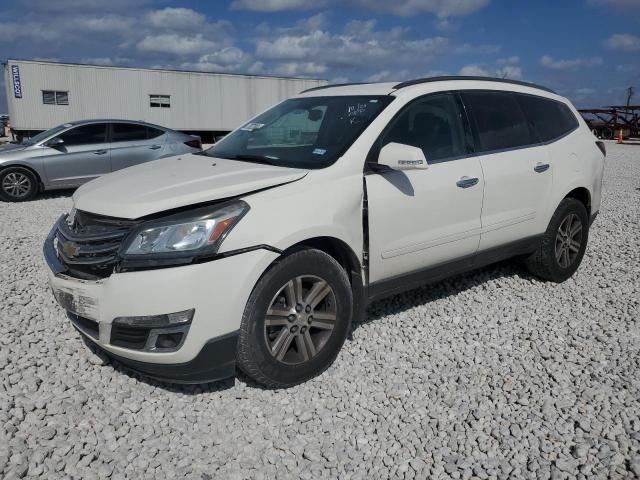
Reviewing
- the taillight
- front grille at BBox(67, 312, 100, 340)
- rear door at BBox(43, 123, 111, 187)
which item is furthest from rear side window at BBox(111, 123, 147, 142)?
front grille at BBox(67, 312, 100, 340)

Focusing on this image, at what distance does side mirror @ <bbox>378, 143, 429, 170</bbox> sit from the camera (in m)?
3.23

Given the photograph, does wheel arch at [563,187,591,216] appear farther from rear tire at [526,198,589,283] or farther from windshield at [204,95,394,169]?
windshield at [204,95,394,169]

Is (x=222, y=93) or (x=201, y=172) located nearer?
(x=201, y=172)

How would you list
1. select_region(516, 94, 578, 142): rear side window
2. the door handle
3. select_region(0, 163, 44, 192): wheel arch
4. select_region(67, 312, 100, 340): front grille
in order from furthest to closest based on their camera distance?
select_region(0, 163, 44, 192): wheel arch, select_region(516, 94, 578, 142): rear side window, the door handle, select_region(67, 312, 100, 340): front grille

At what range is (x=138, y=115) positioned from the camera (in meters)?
24.4

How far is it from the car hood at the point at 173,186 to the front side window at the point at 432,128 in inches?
34.0

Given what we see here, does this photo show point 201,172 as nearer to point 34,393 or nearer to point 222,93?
point 34,393

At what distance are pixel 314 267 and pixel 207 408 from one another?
1006mm

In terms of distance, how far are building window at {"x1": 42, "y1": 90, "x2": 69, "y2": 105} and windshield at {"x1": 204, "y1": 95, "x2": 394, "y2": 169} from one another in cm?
2131

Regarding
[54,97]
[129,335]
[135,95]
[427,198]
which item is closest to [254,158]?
[427,198]

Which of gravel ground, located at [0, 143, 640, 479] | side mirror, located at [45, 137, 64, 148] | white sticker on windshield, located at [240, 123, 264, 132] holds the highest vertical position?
→ white sticker on windshield, located at [240, 123, 264, 132]

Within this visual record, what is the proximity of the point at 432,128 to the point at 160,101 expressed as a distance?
76.1 ft

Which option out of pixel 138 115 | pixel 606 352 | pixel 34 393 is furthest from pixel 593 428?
pixel 138 115

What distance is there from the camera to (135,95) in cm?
2406
